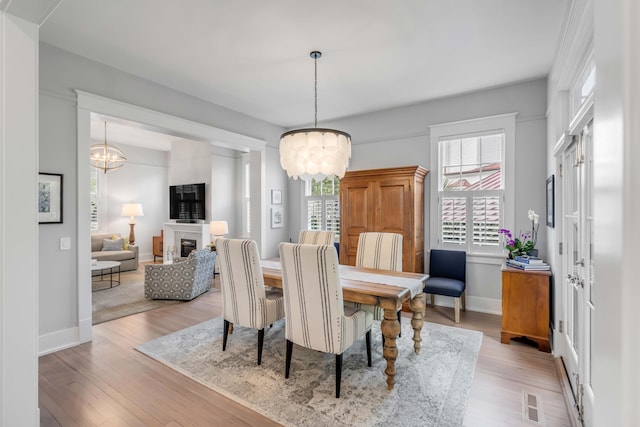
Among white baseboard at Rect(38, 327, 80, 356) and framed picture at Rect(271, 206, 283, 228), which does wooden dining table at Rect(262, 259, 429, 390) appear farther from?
framed picture at Rect(271, 206, 283, 228)

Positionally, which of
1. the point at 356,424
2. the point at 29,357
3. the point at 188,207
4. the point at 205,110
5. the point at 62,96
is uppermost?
the point at 205,110

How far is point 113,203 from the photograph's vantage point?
307 inches

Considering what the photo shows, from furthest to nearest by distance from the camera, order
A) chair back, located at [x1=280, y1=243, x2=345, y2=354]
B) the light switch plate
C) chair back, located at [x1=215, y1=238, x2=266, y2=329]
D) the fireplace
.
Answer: the fireplace
the light switch plate
chair back, located at [x1=215, y1=238, x2=266, y2=329]
chair back, located at [x1=280, y1=243, x2=345, y2=354]

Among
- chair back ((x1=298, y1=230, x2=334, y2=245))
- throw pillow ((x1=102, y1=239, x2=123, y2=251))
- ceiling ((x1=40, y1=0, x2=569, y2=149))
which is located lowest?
throw pillow ((x1=102, y1=239, x2=123, y2=251))

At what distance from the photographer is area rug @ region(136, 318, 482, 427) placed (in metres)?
2.11

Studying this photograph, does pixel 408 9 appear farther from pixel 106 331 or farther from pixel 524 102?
pixel 106 331

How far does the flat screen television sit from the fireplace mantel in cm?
16

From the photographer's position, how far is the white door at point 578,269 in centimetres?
196

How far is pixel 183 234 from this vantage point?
24.2ft

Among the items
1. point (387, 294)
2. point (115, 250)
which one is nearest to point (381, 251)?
point (387, 294)

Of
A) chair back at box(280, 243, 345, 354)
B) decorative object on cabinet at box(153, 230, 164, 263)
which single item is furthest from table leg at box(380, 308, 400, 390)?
decorative object on cabinet at box(153, 230, 164, 263)

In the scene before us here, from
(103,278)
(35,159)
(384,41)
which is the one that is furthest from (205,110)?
(103,278)

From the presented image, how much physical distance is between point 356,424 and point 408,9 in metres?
3.01

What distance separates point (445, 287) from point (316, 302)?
2.11 m
